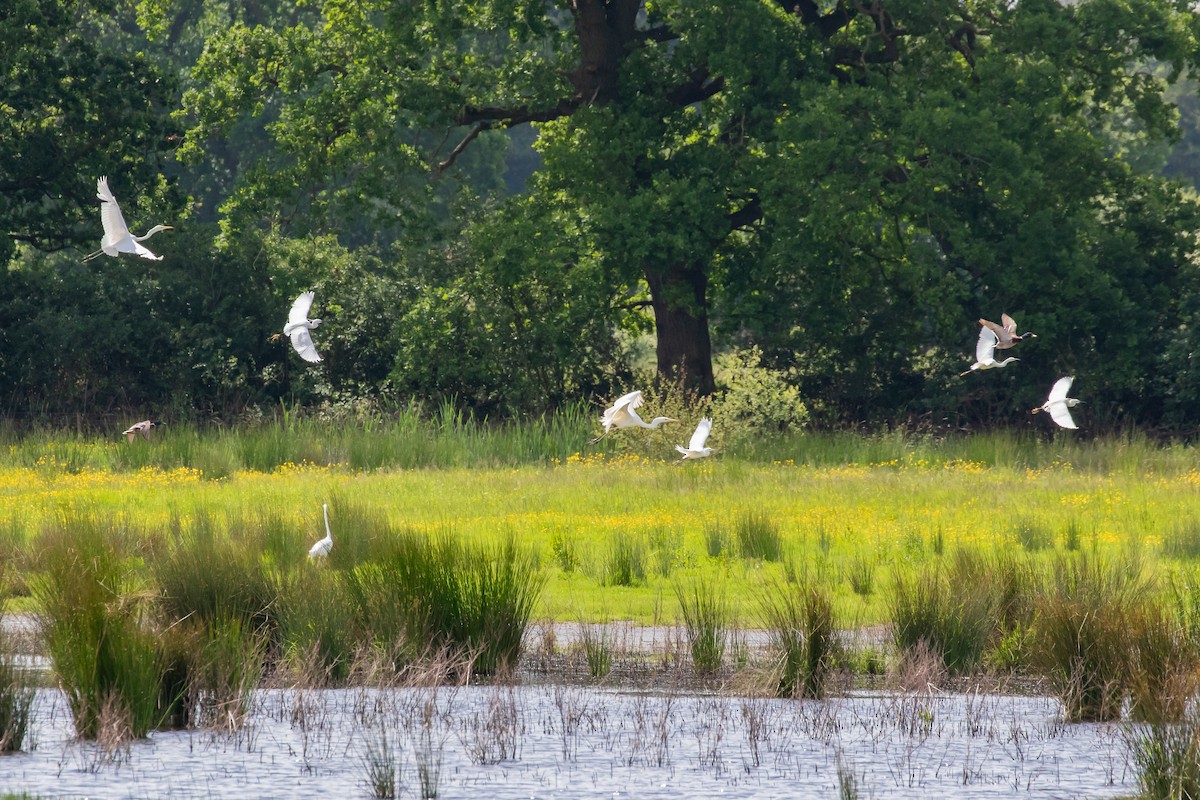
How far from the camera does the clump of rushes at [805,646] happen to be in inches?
413

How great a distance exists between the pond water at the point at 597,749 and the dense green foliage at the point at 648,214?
16.7 meters

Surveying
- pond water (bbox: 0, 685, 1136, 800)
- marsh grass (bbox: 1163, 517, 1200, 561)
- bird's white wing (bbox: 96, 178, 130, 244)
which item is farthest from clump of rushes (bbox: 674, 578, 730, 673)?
bird's white wing (bbox: 96, 178, 130, 244)

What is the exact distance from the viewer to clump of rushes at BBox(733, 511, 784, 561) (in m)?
15.8

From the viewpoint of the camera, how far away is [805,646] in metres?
10.5

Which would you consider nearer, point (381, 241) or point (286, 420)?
point (286, 420)

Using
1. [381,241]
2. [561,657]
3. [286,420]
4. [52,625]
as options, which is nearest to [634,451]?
[286,420]

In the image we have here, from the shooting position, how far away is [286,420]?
26.7 m

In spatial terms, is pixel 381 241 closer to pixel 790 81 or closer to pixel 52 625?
pixel 790 81

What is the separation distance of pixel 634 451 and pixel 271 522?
34.3 feet

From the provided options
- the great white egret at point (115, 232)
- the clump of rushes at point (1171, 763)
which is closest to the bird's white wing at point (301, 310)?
the great white egret at point (115, 232)

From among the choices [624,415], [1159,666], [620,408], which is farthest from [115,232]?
[1159,666]

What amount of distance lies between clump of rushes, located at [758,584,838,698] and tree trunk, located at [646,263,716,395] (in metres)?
18.0

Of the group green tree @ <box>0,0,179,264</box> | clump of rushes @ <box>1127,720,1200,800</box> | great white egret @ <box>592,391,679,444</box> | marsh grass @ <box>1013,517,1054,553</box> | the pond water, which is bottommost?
marsh grass @ <box>1013,517,1054,553</box>

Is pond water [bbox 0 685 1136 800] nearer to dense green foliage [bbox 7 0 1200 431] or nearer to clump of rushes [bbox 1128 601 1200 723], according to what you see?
clump of rushes [bbox 1128 601 1200 723]
